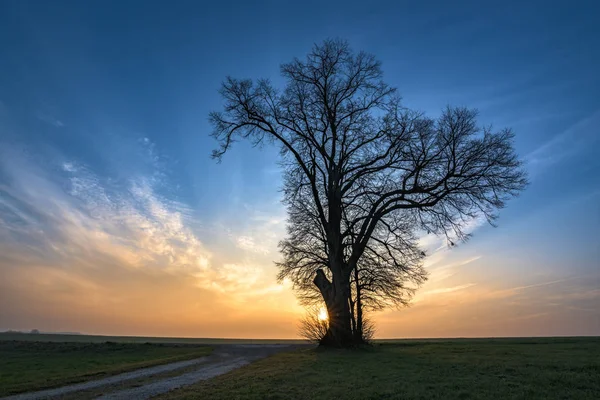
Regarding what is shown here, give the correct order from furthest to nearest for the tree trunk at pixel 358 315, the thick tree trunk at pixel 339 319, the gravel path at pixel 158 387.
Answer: the tree trunk at pixel 358 315, the thick tree trunk at pixel 339 319, the gravel path at pixel 158 387

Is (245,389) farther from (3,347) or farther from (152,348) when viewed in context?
(3,347)

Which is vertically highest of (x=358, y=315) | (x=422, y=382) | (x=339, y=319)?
(x=358, y=315)

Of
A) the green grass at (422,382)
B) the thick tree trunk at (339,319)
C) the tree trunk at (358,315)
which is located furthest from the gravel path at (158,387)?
the tree trunk at (358,315)

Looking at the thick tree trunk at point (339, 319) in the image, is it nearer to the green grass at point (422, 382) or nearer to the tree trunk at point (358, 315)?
the tree trunk at point (358, 315)

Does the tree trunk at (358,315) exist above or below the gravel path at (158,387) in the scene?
above

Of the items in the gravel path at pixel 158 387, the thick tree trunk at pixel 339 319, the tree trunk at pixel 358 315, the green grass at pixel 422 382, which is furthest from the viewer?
the tree trunk at pixel 358 315

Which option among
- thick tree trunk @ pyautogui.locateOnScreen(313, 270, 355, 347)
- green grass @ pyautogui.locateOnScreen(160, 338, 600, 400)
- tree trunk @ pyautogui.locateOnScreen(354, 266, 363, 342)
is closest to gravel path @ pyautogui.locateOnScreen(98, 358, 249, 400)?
green grass @ pyautogui.locateOnScreen(160, 338, 600, 400)

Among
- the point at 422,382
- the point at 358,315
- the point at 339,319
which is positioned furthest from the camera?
the point at 358,315

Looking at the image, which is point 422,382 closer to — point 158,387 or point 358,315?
point 158,387

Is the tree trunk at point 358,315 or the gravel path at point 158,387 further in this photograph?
the tree trunk at point 358,315

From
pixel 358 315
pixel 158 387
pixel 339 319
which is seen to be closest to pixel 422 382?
pixel 158 387

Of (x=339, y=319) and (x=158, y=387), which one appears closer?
(x=158, y=387)

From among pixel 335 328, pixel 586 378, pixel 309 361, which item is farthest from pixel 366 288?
pixel 586 378

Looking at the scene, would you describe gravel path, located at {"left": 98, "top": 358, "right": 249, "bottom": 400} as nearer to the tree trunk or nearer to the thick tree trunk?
the thick tree trunk
